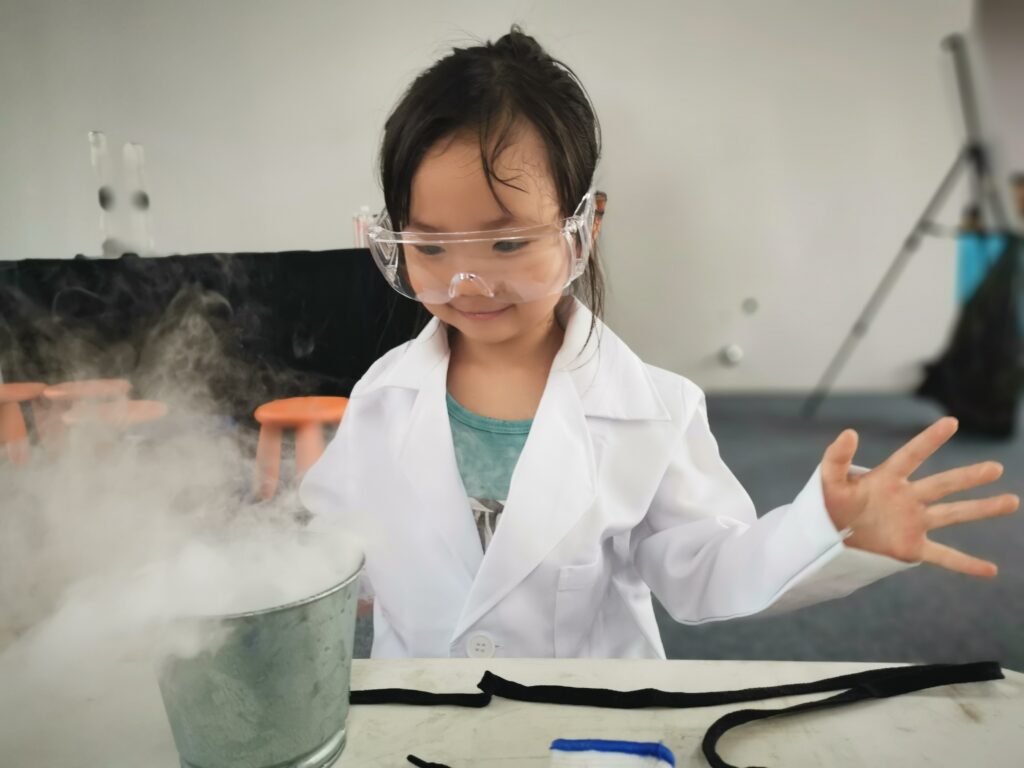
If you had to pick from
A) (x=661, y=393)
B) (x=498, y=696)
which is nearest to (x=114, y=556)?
(x=498, y=696)

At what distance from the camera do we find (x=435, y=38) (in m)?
0.88

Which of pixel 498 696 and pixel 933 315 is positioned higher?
pixel 933 315

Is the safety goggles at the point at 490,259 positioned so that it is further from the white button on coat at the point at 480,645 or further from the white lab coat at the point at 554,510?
the white button on coat at the point at 480,645

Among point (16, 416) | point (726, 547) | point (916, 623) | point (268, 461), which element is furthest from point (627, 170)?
point (916, 623)

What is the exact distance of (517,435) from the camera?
884 mm

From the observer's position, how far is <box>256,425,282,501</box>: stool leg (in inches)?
32.2

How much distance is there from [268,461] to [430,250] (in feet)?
1.09

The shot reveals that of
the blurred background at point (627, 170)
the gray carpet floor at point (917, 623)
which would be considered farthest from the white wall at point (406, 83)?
the gray carpet floor at point (917, 623)

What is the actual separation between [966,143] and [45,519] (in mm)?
1250

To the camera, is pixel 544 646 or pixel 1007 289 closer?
pixel 544 646

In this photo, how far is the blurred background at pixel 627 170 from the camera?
0.89 metres

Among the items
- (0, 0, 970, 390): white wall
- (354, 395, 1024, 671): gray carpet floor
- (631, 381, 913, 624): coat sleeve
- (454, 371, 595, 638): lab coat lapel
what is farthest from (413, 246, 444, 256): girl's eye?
(354, 395, 1024, 671): gray carpet floor

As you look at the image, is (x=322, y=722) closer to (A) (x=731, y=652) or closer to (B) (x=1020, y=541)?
(A) (x=731, y=652)

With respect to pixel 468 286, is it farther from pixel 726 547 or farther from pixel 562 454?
pixel 726 547
